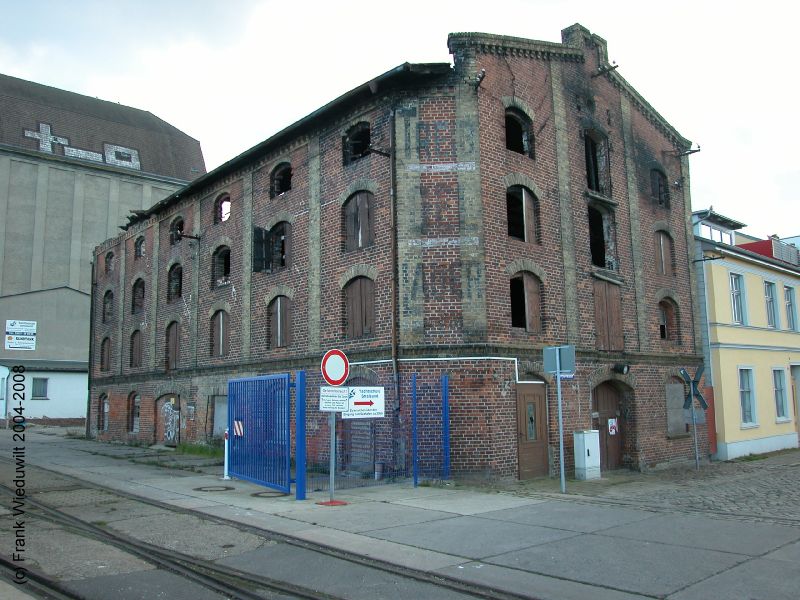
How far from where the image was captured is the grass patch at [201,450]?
21.5 meters

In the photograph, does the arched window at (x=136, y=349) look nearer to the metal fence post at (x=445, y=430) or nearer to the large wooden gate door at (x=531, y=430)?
the metal fence post at (x=445, y=430)

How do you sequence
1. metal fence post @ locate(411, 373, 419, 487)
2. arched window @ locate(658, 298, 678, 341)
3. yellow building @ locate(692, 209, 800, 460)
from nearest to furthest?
metal fence post @ locate(411, 373, 419, 487), arched window @ locate(658, 298, 678, 341), yellow building @ locate(692, 209, 800, 460)

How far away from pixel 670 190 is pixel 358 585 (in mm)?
19542

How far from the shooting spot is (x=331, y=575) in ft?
24.0

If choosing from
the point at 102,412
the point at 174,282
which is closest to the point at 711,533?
the point at 174,282

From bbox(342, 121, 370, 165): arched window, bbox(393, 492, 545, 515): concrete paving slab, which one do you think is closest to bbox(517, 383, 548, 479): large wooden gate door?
bbox(393, 492, 545, 515): concrete paving slab

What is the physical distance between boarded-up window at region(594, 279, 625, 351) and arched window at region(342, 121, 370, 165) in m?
7.31

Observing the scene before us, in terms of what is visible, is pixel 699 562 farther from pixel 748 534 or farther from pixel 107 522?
pixel 107 522

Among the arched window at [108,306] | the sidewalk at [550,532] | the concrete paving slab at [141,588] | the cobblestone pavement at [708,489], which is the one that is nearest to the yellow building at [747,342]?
the cobblestone pavement at [708,489]

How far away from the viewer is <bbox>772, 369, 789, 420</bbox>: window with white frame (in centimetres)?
2566

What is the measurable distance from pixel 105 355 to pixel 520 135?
23.3m

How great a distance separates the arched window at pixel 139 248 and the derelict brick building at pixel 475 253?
19.5 feet

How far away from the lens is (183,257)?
25.5 m

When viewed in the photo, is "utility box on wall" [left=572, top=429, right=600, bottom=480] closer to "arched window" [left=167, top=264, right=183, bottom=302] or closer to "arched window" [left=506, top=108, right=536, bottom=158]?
"arched window" [left=506, top=108, right=536, bottom=158]
